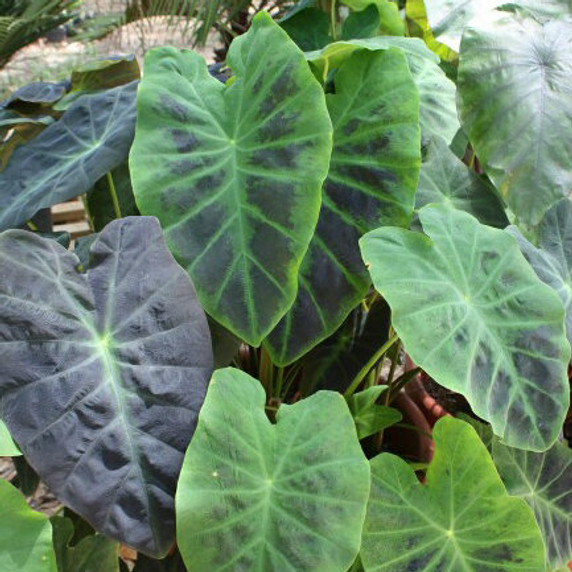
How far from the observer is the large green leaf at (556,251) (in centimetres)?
100

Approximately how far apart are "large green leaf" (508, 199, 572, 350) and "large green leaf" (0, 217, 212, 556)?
469 mm

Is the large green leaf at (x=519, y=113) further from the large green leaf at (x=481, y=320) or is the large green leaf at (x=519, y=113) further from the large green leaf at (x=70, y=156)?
the large green leaf at (x=70, y=156)

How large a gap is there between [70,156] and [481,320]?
1.94ft

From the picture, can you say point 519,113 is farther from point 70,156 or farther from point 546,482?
point 70,156

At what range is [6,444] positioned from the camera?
2.24ft

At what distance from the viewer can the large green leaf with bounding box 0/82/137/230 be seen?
0.95 metres

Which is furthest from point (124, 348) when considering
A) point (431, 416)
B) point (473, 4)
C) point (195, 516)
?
point (473, 4)

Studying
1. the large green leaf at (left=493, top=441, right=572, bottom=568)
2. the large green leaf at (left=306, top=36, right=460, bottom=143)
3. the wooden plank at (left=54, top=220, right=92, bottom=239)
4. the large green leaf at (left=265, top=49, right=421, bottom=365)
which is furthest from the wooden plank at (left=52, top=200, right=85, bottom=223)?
the large green leaf at (left=493, top=441, right=572, bottom=568)

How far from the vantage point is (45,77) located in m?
4.77

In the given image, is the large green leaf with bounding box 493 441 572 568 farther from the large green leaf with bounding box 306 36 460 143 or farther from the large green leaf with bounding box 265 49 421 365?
the large green leaf with bounding box 306 36 460 143

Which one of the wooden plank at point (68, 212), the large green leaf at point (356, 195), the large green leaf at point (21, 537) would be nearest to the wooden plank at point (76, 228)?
the wooden plank at point (68, 212)

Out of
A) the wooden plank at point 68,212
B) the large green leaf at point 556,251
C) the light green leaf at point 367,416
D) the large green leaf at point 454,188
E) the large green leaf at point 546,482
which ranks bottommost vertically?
the wooden plank at point 68,212

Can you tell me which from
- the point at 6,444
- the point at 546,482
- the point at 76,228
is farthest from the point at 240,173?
the point at 76,228

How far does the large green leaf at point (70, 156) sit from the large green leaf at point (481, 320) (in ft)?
1.19
